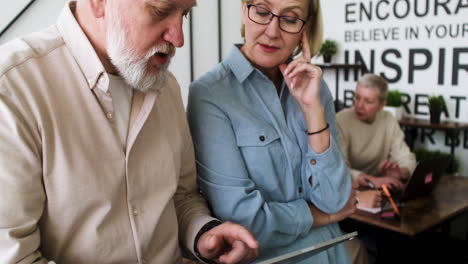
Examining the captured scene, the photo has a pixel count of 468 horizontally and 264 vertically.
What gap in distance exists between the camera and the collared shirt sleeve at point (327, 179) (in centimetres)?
146

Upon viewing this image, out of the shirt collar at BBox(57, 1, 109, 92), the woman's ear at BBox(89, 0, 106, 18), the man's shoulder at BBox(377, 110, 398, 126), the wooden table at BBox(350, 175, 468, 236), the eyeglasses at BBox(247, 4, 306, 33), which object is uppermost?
the woman's ear at BBox(89, 0, 106, 18)

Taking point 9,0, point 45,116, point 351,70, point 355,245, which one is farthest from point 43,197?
point 351,70

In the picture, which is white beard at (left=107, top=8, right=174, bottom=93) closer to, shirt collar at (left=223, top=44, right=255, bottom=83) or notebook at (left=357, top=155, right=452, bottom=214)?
shirt collar at (left=223, top=44, right=255, bottom=83)

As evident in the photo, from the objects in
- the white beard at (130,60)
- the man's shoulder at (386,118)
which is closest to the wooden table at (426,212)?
the man's shoulder at (386,118)

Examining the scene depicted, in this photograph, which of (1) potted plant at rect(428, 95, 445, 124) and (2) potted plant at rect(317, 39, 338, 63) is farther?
(2) potted plant at rect(317, 39, 338, 63)

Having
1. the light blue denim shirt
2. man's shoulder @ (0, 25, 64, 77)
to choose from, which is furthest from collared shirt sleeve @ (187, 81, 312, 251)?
man's shoulder @ (0, 25, 64, 77)

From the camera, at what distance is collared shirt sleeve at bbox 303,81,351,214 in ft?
4.80

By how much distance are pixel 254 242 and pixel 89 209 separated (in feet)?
1.41

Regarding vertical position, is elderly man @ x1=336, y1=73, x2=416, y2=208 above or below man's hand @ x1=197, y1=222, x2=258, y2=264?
below

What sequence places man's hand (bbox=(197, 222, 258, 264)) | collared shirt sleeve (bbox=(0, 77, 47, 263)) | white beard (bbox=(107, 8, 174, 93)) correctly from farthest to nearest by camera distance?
man's hand (bbox=(197, 222, 258, 264)) < white beard (bbox=(107, 8, 174, 93)) < collared shirt sleeve (bbox=(0, 77, 47, 263))

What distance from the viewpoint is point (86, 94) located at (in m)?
1.02

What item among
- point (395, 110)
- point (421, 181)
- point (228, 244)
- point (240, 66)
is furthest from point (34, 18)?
point (395, 110)

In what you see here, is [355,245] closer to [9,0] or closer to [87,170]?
[87,170]

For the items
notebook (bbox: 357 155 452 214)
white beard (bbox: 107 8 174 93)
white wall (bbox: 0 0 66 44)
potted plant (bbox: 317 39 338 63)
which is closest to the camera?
white beard (bbox: 107 8 174 93)
